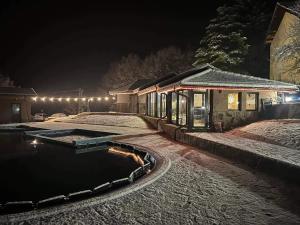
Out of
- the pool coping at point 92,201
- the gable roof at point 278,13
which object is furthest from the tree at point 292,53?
the pool coping at point 92,201

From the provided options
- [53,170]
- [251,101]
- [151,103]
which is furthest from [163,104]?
[53,170]

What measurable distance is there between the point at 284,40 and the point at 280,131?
11320mm

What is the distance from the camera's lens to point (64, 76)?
70.1 m

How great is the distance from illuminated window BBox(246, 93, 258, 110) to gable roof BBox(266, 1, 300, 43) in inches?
252

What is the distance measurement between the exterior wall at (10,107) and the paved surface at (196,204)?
25.9 meters

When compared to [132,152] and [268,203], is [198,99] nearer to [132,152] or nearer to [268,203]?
[132,152]

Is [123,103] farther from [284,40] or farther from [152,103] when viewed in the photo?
[284,40]

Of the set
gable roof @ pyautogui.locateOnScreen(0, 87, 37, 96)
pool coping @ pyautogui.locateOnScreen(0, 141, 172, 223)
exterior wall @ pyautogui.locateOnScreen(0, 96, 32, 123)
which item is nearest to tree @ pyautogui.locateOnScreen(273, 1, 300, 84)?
pool coping @ pyautogui.locateOnScreen(0, 141, 172, 223)

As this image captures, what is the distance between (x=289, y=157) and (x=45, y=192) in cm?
718

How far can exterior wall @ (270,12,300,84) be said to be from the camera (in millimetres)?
18375

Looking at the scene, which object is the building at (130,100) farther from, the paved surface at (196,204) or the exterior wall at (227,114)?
the paved surface at (196,204)

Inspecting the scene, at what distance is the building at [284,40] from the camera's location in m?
16.7

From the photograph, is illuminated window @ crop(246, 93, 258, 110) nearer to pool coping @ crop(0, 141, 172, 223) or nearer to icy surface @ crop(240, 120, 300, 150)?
icy surface @ crop(240, 120, 300, 150)

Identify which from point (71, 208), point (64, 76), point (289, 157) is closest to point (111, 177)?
point (71, 208)
